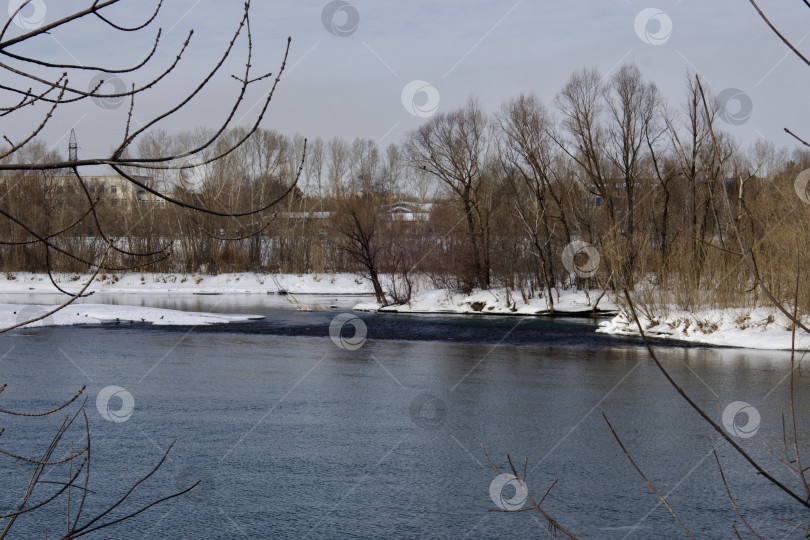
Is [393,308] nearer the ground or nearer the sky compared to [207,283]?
nearer the ground

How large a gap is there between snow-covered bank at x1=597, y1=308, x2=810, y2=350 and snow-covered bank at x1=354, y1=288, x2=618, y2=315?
7.94 meters

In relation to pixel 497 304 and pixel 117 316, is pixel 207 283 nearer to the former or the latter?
pixel 117 316

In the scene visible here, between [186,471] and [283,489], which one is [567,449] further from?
[186,471]

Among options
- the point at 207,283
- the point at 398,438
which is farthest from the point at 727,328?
the point at 207,283

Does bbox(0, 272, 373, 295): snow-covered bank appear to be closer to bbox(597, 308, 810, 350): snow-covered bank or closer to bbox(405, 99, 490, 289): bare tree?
bbox(405, 99, 490, 289): bare tree

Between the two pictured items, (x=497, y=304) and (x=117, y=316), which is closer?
(x=117, y=316)

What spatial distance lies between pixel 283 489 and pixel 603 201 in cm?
3103

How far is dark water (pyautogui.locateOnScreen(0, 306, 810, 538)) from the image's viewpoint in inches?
268

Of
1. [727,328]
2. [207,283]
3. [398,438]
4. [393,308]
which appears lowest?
[398,438]

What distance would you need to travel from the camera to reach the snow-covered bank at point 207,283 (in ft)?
147

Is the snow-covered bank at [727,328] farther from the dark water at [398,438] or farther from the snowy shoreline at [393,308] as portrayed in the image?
the dark water at [398,438]

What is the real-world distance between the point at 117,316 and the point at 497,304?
50.5ft

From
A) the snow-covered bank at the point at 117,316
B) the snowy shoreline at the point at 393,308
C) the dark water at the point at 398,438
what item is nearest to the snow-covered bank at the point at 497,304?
the snowy shoreline at the point at 393,308

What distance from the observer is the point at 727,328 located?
21.6 meters
